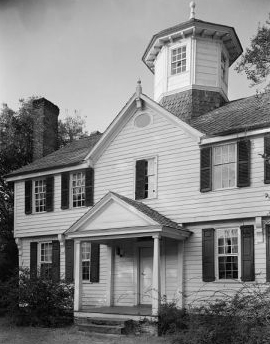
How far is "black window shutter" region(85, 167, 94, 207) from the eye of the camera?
17.9 meters

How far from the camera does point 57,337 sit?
13859 millimetres

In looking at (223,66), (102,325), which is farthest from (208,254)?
(223,66)

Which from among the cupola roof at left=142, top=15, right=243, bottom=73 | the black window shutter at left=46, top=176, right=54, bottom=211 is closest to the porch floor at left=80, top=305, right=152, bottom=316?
the black window shutter at left=46, top=176, right=54, bottom=211

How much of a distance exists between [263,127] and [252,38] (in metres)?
4.14

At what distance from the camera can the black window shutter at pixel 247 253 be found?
14.0 m

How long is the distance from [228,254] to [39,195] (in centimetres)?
818

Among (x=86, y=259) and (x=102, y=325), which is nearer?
(x=102, y=325)

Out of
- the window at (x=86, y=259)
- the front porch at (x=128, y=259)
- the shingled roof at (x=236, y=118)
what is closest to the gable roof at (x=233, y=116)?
the shingled roof at (x=236, y=118)

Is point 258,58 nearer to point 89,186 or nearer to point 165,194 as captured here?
point 165,194

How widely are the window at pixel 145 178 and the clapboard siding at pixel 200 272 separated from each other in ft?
6.33

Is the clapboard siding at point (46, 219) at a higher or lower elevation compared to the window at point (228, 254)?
higher

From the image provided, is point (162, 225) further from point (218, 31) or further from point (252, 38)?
point (218, 31)

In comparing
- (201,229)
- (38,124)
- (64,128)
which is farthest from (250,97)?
(64,128)

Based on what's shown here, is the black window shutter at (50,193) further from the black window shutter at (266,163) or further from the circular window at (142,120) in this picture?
the black window shutter at (266,163)
